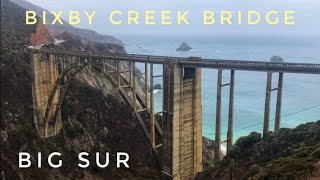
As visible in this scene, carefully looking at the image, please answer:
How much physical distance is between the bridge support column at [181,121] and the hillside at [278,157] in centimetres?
191

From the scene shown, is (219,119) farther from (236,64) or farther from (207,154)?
(207,154)

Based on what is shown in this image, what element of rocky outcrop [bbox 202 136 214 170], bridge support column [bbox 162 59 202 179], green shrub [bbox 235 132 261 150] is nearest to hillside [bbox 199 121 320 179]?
green shrub [bbox 235 132 261 150]

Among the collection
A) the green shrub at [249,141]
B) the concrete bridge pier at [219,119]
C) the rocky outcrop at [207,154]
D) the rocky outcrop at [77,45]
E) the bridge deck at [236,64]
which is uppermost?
the rocky outcrop at [77,45]

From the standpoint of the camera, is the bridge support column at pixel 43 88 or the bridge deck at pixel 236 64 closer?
the bridge deck at pixel 236 64

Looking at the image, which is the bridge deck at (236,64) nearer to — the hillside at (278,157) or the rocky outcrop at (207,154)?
the hillside at (278,157)

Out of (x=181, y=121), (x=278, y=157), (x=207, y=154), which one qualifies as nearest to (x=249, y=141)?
(x=181, y=121)

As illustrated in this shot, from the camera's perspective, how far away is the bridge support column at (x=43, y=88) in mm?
40406

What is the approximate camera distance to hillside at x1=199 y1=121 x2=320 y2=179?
16562mm

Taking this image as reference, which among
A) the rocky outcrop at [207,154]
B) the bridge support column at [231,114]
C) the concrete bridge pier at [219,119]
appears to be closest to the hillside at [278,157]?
the concrete bridge pier at [219,119]

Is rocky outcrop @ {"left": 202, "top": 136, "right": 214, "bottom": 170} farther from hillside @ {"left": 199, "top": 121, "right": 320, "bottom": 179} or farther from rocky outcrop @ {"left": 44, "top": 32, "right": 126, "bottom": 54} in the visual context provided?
rocky outcrop @ {"left": 44, "top": 32, "right": 126, "bottom": 54}

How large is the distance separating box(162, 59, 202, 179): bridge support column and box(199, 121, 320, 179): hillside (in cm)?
191

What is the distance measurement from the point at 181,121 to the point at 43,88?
1987cm

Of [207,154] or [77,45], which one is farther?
[77,45]

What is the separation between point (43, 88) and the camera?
136 ft
